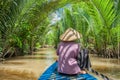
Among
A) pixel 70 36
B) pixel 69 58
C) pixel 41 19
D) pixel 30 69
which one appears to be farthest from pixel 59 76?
pixel 41 19

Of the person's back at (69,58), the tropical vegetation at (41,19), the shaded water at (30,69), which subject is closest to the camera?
the person's back at (69,58)

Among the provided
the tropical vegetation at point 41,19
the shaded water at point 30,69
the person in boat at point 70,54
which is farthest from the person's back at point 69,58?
the tropical vegetation at point 41,19

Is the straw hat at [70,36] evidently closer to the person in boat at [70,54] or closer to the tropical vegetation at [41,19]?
the person in boat at [70,54]

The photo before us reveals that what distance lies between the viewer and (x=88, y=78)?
14.5ft

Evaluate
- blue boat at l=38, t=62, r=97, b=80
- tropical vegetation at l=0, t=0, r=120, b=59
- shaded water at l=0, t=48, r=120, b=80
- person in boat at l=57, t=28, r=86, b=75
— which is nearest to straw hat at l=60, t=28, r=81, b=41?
person in boat at l=57, t=28, r=86, b=75

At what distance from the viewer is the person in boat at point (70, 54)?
4.41 metres

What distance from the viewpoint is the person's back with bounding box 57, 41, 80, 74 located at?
4.40 metres

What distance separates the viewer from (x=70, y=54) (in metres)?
4.41

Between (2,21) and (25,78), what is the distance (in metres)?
6.74

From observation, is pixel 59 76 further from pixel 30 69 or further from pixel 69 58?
pixel 30 69

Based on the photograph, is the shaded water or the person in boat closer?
the person in boat

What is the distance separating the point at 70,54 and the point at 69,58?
2.4 inches

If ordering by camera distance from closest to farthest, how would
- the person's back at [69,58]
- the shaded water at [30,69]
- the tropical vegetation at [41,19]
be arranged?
1. the person's back at [69,58]
2. the shaded water at [30,69]
3. the tropical vegetation at [41,19]

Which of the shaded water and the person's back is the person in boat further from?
the shaded water
